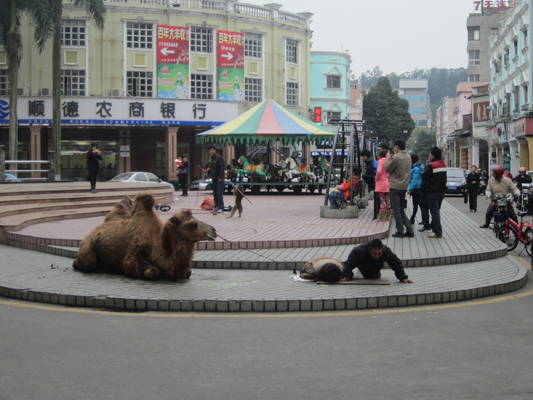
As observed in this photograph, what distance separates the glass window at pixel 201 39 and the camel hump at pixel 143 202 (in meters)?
35.3

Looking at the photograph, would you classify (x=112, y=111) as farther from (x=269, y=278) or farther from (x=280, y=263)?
(x=269, y=278)

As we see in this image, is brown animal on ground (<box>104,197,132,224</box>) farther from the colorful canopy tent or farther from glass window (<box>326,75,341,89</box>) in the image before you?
glass window (<box>326,75,341,89</box>)

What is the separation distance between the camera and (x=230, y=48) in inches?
1658

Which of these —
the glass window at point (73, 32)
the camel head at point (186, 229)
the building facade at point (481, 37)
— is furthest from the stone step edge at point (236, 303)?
the building facade at point (481, 37)

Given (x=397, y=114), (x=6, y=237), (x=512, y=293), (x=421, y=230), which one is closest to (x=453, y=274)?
(x=512, y=293)

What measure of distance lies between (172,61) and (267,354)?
122 ft

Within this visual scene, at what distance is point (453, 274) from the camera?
8.57 metres

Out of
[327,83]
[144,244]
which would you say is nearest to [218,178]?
[144,244]

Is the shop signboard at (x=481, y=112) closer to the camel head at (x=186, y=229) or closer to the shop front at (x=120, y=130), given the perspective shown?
the shop front at (x=120, y=130)

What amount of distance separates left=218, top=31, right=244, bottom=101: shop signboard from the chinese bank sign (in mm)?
2903

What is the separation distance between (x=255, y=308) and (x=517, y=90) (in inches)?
1499

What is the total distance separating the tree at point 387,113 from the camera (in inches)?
3091

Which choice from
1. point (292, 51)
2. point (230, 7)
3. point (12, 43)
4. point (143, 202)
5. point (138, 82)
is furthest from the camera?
point (292, 51)

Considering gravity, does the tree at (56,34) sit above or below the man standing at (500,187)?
above
